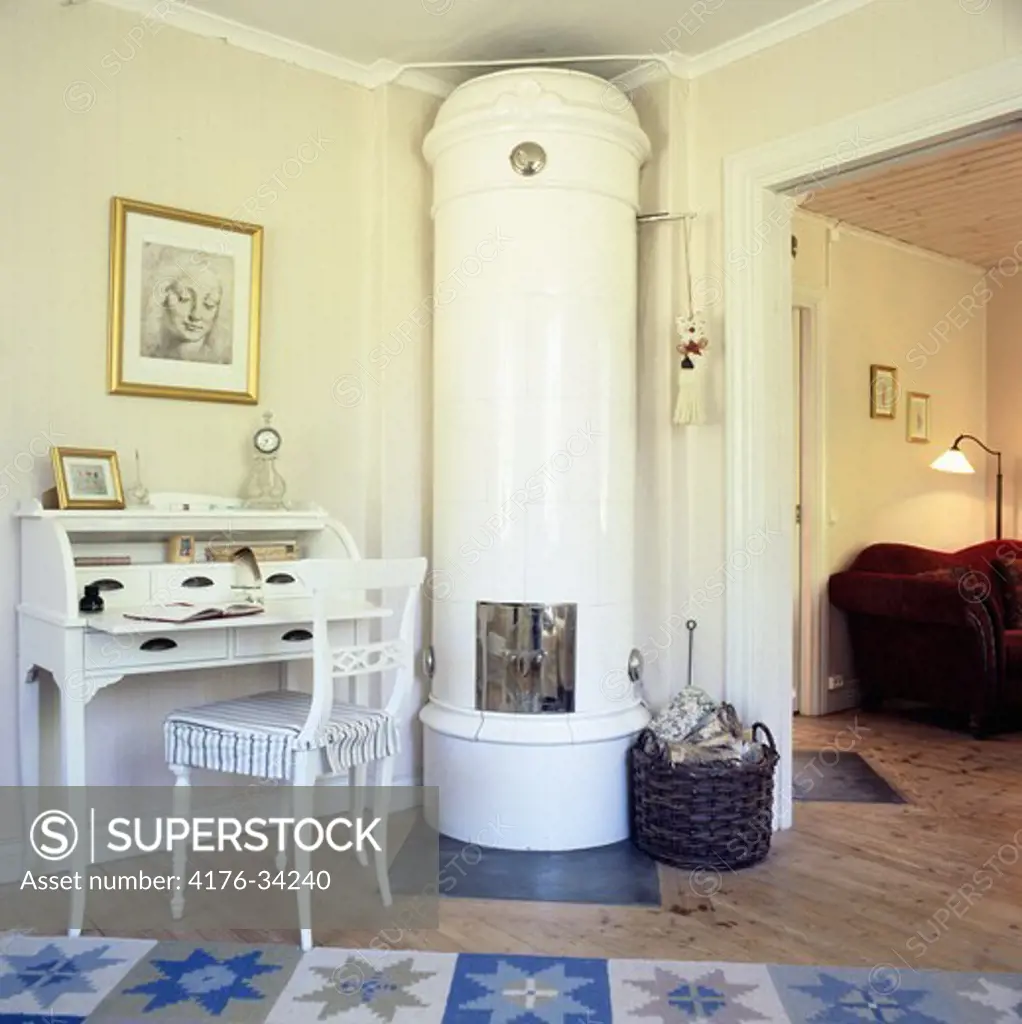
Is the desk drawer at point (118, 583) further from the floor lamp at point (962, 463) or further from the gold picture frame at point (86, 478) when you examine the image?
the floor lamp at point (962, 463)

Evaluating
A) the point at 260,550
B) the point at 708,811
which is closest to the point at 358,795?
the point at 260,550

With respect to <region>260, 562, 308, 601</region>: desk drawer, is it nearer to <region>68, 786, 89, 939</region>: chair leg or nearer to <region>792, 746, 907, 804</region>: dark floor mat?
<region>68, 786, 89, 939</region>: chair leg

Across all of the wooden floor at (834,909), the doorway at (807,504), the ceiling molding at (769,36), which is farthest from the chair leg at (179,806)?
the doorway at (807,504)

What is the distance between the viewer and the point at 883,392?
17.6 ft

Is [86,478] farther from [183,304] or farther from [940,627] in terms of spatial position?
[940,627]

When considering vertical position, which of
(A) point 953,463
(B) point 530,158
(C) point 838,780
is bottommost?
(C) point 838,780

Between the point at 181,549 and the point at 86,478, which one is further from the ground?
the point at 86,478

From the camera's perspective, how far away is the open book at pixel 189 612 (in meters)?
2.47

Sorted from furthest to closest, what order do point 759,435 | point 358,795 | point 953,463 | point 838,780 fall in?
point 953,463
point 838,780
point 759,435
point 358,795

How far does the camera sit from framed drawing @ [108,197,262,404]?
2.90 m

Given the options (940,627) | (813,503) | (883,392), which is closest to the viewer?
(940,627)

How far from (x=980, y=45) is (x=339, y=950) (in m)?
2.72

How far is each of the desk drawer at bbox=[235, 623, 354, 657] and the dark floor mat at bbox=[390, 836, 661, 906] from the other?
2.25 feet

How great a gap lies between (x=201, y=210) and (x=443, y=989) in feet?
7.45
